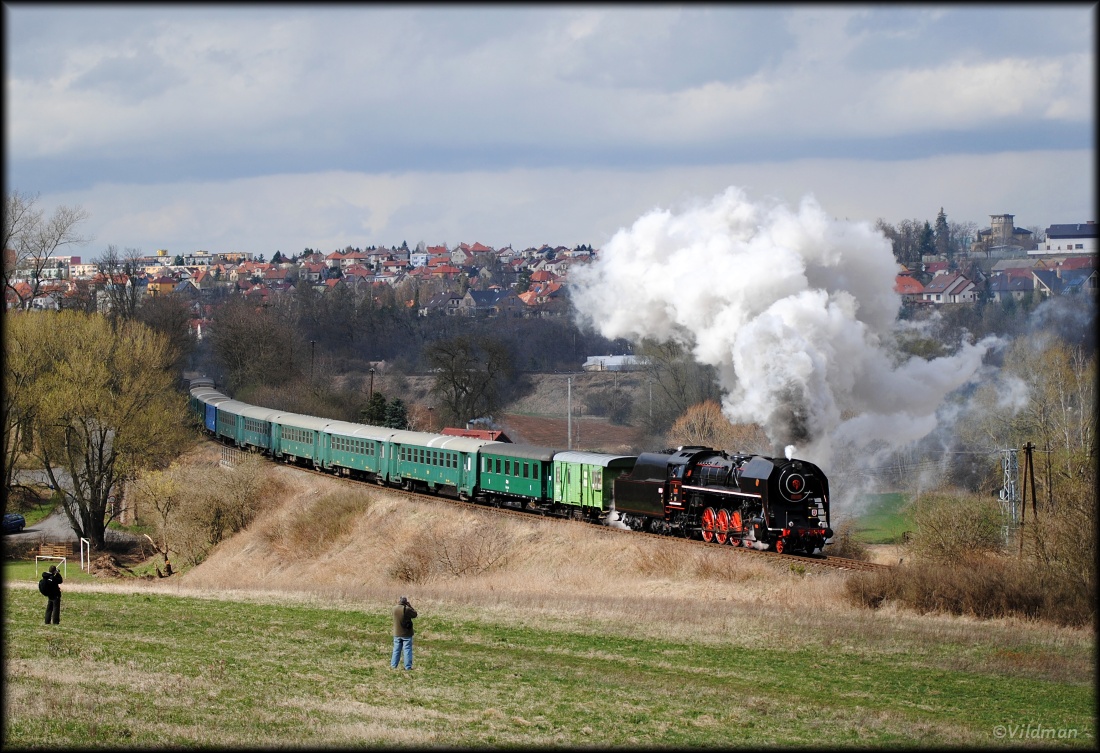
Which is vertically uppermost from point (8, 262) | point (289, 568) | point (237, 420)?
point (8, 262)

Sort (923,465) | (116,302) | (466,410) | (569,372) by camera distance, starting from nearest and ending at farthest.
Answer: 1. (923,465)
2. (466,410)
3. (116,302)
4. (569,372)

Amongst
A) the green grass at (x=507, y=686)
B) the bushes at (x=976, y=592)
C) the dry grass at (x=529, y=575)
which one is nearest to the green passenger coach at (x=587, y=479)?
the dry grass at (x=529, y=575)

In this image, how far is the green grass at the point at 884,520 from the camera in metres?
52.9

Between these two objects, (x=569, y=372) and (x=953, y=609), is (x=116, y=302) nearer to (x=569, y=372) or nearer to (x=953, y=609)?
(x=569, y=372)

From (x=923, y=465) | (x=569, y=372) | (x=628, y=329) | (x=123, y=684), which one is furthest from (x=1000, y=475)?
(x=569, y=372)

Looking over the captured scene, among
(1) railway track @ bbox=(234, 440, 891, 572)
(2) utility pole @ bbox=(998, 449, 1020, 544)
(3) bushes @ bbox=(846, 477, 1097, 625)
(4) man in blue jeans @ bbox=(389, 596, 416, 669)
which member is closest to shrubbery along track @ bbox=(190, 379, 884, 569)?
(1) railway track @ bbox=(234, 440, 891, 572)

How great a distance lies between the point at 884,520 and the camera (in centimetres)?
5909

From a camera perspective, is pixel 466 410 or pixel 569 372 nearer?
pixel 466 410

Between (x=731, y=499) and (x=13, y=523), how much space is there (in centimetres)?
4306

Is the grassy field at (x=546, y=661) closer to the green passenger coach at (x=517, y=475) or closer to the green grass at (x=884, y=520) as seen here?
the green passenger coach at (x=517, y=475)

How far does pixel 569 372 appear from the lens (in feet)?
383

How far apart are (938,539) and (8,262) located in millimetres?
46022

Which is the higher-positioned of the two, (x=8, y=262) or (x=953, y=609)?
(x=8, y=262)
